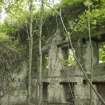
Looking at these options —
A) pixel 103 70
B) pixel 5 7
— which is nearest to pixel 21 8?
pixel 5 7

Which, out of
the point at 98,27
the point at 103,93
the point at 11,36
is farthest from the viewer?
the point at 11,36

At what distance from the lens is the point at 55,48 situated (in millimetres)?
16172

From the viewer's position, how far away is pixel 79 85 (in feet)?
46.2

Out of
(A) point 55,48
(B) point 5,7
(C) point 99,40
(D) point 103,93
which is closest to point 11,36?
(A) point 55,48

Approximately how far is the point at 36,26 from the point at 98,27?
4.70m

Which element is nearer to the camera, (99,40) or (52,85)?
(99,40)

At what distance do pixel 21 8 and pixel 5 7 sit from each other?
0.88 metres

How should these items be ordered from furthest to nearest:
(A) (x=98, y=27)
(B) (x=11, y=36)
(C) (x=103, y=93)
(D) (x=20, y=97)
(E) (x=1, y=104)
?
(B) (x=11, y=36) < (D) (x=20, y=97) < (E) (x=1, y=104) < (A) (x=98, y=27) < (C) (x=103, y=93)

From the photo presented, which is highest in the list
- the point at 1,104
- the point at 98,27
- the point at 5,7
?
the point at 5,7

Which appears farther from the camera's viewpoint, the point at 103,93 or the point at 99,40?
the point at 99,40

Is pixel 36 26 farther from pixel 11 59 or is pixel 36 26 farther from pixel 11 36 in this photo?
pixel 11 59

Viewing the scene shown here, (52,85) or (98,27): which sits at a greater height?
(98,27)

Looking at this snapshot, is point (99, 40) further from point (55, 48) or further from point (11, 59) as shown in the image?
point (11, 59)

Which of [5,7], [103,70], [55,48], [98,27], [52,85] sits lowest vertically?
[52,85]
